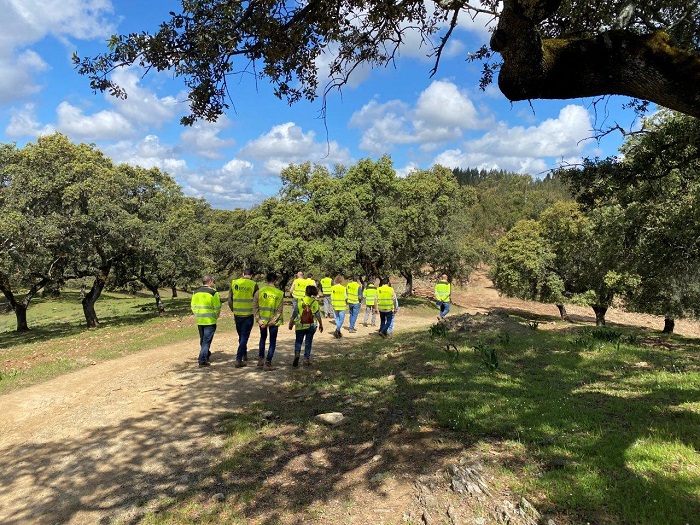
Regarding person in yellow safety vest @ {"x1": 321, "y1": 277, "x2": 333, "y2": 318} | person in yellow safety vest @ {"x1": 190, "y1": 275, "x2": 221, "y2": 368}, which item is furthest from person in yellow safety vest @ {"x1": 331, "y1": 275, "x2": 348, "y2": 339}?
person in yellow safety vest @ {"x1": 190, "y1": 275, "x2": 221, "y2": 368}

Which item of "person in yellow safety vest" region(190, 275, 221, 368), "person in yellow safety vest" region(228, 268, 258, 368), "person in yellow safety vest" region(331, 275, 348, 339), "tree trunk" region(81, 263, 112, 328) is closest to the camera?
"person in yellow safety vest" region(190, 275, 221, 368)

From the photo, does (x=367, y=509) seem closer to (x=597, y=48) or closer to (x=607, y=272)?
(x=597, y=48)

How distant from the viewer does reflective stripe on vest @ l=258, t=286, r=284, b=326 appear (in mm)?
9695

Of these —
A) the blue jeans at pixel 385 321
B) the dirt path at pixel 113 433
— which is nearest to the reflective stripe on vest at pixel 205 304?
the dirt path at pixel 113 433

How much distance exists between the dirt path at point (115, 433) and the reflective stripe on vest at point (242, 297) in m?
1.40

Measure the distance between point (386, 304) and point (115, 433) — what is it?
9053 millimetres

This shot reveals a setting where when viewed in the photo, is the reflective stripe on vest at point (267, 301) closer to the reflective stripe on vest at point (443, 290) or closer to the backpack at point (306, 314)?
the backpack at point (306, 314)

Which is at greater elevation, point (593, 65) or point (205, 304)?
point (593, 65)

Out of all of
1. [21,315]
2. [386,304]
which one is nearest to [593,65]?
[386,304]

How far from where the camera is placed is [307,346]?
10.2m

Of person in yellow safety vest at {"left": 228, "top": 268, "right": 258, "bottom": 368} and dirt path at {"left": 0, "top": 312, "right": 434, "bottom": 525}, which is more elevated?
person in yellow safety vest at {"left": 228, "top": 268, "right": 258, "bottom": 368}

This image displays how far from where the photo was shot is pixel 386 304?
13867 millimetres

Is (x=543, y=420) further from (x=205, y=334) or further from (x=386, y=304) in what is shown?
(x=386, y=304)

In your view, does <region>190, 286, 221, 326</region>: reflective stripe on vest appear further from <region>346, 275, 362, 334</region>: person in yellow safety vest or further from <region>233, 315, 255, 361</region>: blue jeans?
<region>346, 275, 362, 334</region>: person in yellow safety vest
